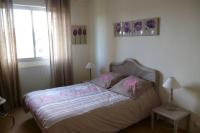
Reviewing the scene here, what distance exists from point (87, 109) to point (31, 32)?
2486 millimetres

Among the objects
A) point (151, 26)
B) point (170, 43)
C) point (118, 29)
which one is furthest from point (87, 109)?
point (118, 29)

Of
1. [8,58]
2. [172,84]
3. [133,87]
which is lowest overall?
[133,87]

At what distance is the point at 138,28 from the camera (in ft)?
10.3

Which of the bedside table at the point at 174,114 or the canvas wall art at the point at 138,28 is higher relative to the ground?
the canvas wall art at the point at 138,28

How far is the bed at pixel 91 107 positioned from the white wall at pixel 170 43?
0.80 feet

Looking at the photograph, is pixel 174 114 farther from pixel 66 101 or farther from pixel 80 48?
pixel 80 48

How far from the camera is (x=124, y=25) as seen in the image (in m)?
3.42

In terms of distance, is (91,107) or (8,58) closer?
(91,107)

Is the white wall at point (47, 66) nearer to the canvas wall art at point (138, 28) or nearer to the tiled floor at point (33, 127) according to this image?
the tiled floor at point (33, 127)

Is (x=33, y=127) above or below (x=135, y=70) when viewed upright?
below

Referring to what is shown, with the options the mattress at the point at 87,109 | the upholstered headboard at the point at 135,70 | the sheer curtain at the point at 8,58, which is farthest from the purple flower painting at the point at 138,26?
the sheer curtain at the point at 8,58

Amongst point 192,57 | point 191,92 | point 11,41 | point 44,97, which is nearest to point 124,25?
point 192,57

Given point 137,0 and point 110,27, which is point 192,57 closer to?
point 137,0

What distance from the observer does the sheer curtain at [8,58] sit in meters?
3.35
